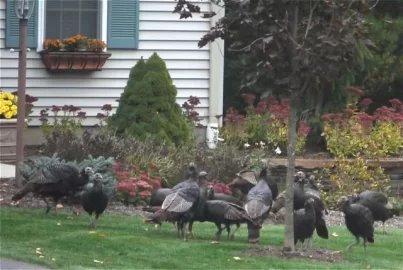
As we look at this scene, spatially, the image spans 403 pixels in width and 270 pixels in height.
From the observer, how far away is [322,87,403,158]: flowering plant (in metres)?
15.9

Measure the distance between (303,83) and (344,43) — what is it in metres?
0.65

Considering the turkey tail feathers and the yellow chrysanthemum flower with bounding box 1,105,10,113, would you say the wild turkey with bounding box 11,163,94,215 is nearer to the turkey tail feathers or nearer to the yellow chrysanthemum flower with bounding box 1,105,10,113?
the turkey tail feathers

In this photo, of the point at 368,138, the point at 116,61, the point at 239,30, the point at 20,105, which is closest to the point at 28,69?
the point at 116,61

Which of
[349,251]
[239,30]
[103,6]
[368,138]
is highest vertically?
[103,6]

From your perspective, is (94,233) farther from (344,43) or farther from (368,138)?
(368,138)

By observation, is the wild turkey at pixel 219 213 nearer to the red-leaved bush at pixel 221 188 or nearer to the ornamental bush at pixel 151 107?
the red-leaved bush at pixel 221 188

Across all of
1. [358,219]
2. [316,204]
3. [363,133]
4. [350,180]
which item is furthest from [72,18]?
[358,219]

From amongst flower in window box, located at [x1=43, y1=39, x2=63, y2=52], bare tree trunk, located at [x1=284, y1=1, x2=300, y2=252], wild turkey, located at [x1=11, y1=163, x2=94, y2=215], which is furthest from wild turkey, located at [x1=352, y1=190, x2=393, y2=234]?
flower in window box, located at [x1=43, y1=39, x2=63, y2=52]

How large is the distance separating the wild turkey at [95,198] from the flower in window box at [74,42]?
17.5 feet

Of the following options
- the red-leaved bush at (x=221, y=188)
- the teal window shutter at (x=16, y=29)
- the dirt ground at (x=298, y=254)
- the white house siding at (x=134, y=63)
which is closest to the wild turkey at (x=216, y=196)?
the red-leaved bush at (x=221, y=188)

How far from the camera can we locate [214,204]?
10.7m

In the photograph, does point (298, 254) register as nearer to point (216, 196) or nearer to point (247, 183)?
point (216, 196)

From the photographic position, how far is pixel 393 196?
1578cm

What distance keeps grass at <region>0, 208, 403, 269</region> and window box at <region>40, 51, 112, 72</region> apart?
172 inches
